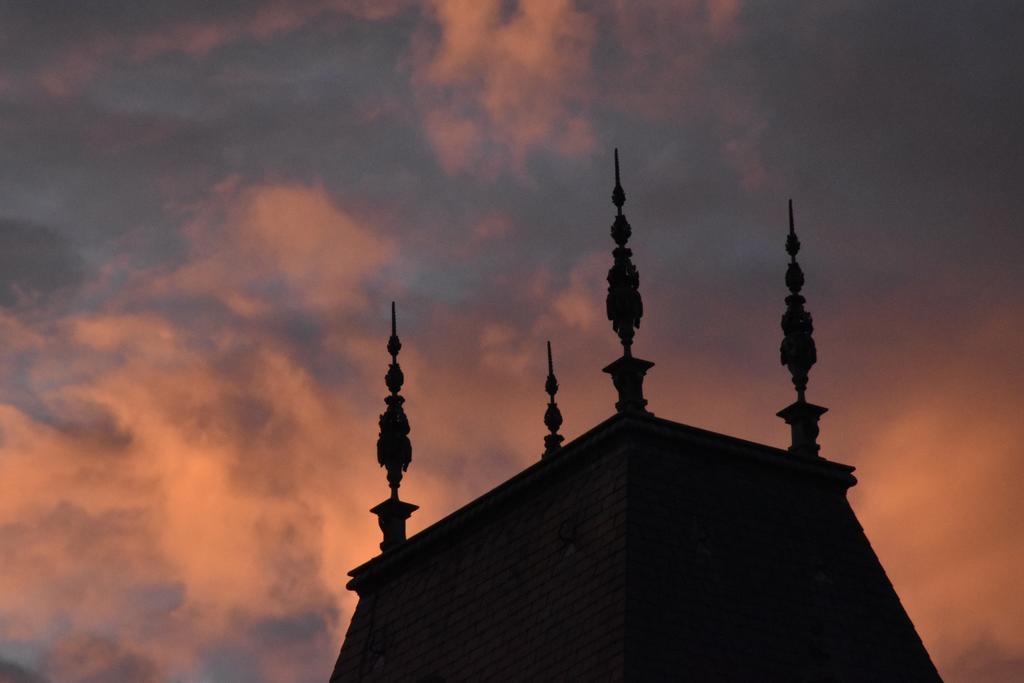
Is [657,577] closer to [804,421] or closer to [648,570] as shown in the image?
[648,570]

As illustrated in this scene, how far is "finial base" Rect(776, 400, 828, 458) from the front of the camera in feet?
253

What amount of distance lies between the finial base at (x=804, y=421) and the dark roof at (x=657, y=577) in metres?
1.00

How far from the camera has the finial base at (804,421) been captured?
7712 centimetres

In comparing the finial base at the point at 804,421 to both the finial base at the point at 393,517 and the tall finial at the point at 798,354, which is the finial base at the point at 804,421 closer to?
the tall finial at the point at 798,354

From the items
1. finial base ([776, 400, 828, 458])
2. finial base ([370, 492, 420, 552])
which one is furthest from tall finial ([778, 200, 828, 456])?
finial base ([370, 492, 420, 552])

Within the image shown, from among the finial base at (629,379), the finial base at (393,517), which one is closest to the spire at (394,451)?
the finial base at (393,517)

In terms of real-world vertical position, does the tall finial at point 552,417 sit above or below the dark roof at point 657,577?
above

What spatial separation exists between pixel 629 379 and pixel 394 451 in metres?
8.29

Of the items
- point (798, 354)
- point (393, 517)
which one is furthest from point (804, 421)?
point (393, 517)

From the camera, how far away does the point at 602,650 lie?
233 feet

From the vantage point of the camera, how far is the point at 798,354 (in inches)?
3081

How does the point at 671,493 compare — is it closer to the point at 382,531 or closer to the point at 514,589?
the point at 514,589

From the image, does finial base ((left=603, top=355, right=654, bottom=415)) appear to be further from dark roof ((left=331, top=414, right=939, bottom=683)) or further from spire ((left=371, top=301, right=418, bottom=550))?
spire ((left=371, top=301, right=418, bottom=550))

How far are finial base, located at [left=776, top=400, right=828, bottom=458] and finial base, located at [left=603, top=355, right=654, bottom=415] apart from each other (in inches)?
149
